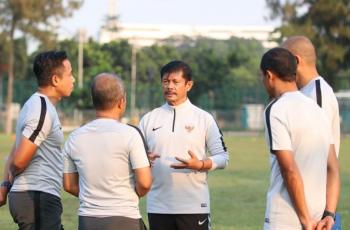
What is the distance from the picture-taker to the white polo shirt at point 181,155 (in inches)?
302

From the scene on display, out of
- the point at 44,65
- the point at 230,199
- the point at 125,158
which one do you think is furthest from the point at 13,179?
the point at 230,199

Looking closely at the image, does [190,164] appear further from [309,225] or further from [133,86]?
[133,86]

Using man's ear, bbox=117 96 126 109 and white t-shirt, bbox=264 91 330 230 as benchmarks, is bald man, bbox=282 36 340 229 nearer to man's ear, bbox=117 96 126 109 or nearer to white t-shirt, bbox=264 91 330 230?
white t-shirt, bbox=264 91 330 230

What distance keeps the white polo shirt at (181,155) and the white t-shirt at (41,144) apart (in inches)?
36.0

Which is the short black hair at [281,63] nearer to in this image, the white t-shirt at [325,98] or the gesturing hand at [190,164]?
the white t-shirt at [325,98]

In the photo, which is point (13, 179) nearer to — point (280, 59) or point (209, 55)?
point (280, 59)

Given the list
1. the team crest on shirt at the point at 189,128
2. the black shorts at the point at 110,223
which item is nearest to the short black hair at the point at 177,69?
the team crest on shirt at the point at 189,128

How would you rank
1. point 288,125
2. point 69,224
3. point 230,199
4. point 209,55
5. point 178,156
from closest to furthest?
point 288,125, point 178,156, point 69,224, point 230,199, point 209,55

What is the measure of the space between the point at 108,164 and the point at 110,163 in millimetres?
17

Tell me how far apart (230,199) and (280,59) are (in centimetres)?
1114

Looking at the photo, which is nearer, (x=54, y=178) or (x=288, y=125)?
(x=288, y=125)

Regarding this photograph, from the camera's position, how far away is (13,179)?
7.10 metres

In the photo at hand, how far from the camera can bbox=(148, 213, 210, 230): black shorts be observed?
7.65 m

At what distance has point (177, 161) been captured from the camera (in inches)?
300
